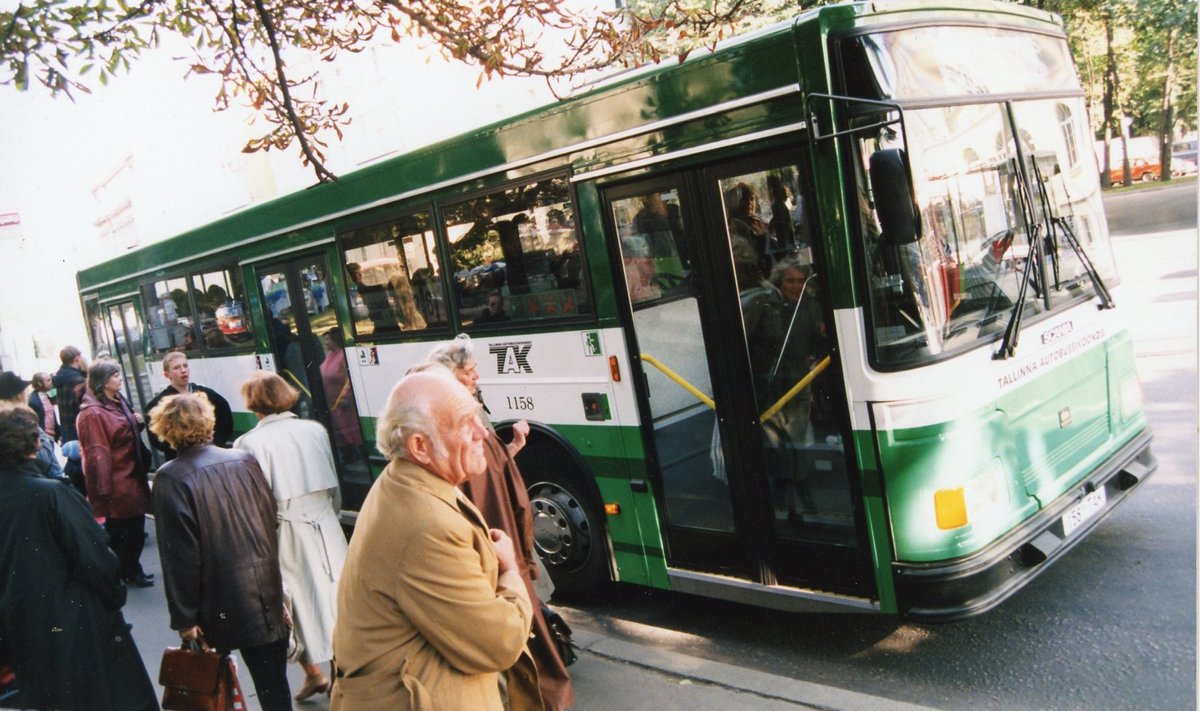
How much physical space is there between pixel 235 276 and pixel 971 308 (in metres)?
7.34

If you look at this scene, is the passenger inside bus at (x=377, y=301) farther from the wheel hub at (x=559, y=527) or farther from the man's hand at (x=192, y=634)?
the man's hand at (x=192, y=634)

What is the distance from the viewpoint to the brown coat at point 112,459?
23.7 ft

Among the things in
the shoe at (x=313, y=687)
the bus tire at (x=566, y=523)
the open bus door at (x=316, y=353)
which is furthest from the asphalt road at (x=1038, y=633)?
the open bus door at (x=316, y=353)

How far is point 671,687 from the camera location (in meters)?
4.45

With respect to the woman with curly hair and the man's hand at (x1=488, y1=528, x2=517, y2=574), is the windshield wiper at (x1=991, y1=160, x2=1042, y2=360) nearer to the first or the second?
the woman with curly hair

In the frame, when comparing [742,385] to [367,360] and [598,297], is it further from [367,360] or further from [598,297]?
[367,360]

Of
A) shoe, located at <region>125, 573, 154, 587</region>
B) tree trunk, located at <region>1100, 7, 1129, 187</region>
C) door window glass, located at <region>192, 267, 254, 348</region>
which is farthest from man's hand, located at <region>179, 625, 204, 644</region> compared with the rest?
door window glass, located at <region>192, 267, 254, 348</region>

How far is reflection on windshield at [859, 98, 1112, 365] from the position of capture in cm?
427

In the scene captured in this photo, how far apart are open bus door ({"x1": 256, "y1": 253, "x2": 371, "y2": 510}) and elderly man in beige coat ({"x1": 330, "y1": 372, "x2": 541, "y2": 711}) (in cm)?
576

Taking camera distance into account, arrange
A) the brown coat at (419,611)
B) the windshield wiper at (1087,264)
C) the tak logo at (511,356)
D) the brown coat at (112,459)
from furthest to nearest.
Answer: the brown coat at (112,459)
the tak logo at (511,356)
the windshield wiper at (1087,264)
the brown coat at (419,611)

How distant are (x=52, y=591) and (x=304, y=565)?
109 cm

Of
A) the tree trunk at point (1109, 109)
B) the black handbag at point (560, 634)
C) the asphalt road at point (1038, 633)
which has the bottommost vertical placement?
the asphalt road at point (1038, 633)

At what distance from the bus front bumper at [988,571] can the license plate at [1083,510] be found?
12 mm

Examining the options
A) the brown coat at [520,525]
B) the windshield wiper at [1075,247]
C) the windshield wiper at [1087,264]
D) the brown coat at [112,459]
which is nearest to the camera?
the brown coat at [520,525]
